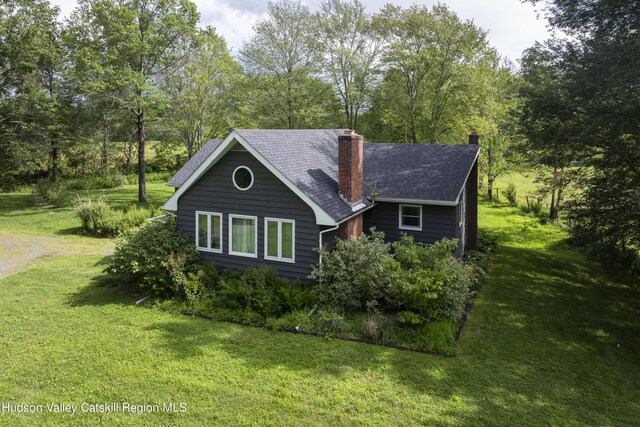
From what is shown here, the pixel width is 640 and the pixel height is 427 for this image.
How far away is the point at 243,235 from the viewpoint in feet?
48.0

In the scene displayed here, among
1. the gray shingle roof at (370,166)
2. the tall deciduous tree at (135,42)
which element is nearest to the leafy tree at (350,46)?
the tall deciduous tree at (135,42)

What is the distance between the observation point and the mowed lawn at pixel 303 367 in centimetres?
853

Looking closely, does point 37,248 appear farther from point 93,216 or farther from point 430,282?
point 430,282

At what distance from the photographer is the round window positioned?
14.2m

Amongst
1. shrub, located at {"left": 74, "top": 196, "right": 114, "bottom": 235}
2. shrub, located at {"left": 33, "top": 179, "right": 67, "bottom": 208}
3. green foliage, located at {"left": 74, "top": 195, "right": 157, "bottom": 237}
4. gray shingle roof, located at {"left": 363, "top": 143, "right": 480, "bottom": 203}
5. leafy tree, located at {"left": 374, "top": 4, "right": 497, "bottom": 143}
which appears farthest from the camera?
shrub, located at {"left": 33, "top": 179, "right": 67, "bottom": 208}

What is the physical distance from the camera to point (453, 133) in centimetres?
2967

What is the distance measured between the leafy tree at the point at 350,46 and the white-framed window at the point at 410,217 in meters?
17.5

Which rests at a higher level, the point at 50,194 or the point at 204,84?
the point at 204,84

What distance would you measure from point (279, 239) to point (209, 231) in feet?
9.18

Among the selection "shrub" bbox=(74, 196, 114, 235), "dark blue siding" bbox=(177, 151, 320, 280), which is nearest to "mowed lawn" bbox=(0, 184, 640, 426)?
"dark blue siding" bbox=(177, 151, 320, 280)

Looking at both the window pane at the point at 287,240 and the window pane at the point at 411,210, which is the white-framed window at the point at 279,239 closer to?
the window pane at the point at 287,240

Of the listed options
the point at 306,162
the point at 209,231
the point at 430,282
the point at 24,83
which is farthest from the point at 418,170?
the point at 24,83

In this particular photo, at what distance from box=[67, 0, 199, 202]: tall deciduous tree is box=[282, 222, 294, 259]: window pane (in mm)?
19766

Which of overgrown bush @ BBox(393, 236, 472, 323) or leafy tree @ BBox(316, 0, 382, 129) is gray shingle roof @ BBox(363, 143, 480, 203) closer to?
overgrown bush @ BBox(393, 236, 472, 323)
